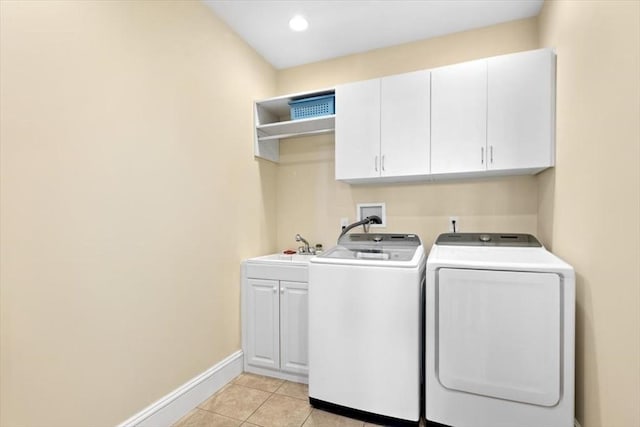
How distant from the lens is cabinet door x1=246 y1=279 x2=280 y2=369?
7.70ft

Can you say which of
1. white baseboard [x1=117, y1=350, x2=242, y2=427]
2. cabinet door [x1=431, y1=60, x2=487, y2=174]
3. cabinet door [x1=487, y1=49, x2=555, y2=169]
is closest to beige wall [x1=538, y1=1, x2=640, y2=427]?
cabinet door [x1=487, y1=49, x2=555, y2=169]

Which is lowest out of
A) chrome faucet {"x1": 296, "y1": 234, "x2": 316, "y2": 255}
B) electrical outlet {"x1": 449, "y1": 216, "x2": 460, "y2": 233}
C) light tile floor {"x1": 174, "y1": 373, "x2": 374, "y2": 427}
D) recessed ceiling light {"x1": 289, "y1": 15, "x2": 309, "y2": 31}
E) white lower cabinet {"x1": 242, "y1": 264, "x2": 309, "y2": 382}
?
light tile floor {"x1": 174, "y1": 373, "x2": 374, "y2": 427}

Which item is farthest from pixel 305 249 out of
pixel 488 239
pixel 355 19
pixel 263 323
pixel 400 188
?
pixel 355 19

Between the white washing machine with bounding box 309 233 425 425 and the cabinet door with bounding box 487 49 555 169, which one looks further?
the cabinet door with bounding box 487 49 555 169

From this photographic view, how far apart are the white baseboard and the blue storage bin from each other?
2.07 metres

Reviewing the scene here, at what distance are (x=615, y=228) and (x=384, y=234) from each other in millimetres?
1475

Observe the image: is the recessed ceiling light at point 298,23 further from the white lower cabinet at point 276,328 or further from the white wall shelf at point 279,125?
the white lower cabinet at point 276,328

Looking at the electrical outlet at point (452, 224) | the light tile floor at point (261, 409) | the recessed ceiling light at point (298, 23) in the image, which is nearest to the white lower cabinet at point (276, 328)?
the light tile floor at point (261, 409)

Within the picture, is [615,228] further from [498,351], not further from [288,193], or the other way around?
[288,193]

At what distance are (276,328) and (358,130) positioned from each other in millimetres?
1694

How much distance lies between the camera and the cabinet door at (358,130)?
235 centimetres

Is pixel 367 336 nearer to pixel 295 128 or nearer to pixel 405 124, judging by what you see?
pixel 405 124

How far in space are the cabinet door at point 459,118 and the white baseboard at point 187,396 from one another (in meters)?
2.13

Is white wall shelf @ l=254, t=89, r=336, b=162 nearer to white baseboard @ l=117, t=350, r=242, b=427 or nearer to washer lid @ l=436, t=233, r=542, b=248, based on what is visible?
washer lid @ l=436, t=233, r=542, b=248
